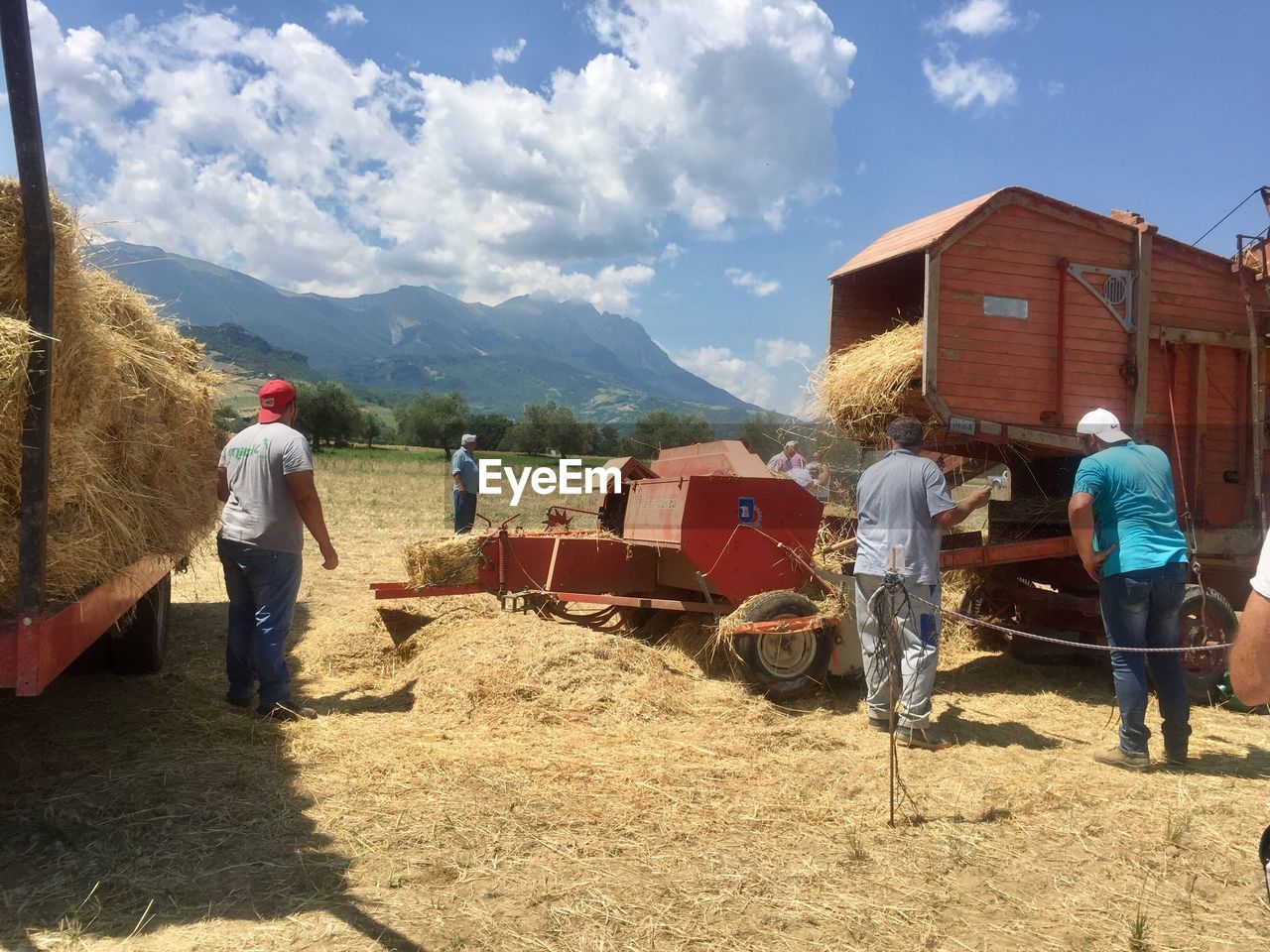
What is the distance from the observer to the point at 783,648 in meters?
5.97

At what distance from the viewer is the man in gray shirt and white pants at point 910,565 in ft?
16.5

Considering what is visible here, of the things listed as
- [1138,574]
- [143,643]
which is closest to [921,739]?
[1138,574]

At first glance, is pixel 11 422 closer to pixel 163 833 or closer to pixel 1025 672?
pixel 163 833

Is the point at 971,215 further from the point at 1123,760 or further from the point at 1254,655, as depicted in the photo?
the point at 1254,655

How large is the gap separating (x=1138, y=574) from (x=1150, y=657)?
0.45 metres

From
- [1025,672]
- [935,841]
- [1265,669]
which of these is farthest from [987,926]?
[1025,672]

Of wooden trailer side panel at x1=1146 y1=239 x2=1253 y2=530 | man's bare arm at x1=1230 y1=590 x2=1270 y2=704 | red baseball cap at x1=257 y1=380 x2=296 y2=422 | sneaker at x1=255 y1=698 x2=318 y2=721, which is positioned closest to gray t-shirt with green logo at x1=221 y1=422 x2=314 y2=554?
red baseball cap at x1=257 y1=380 x2=296 y2=422

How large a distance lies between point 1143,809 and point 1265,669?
2621 millimetres

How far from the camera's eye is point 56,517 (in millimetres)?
3270

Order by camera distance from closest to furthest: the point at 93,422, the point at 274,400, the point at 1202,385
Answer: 1. the point at 93,422
2. the point at 274,400
3. the point at 1202,385

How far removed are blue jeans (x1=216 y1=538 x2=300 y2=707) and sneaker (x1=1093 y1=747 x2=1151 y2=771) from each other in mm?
4298

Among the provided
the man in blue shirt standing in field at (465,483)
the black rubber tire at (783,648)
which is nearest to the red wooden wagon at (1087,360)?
the black rubber tire at (783,648)

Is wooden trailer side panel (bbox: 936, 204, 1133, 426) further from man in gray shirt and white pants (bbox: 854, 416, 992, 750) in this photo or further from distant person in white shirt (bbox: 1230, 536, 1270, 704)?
distant person in white shirt (bbox: 1230, 536, 1270, 704)

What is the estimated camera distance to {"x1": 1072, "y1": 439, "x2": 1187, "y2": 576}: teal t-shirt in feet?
15.6
